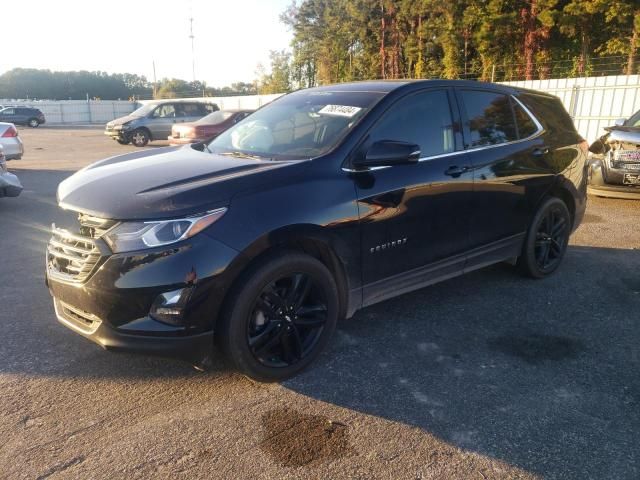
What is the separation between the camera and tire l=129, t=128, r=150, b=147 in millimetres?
19141

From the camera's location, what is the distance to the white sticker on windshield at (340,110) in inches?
140

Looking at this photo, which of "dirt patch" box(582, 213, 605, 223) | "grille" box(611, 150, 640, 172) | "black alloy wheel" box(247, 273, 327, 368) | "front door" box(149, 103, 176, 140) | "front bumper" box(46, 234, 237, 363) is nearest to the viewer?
"front bumper" box(46, 234, 237, 363)

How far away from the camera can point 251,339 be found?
2.91 metres

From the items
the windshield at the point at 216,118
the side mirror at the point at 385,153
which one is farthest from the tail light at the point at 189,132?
the side mirror at the point at 385,153

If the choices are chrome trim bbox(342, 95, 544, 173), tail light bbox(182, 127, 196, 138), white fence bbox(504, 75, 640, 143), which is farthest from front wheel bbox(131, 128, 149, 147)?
chrome trim bbox(342, 95, 544, 173)

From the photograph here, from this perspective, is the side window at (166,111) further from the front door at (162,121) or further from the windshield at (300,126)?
the windshield at (300,126)

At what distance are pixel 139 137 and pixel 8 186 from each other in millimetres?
12686

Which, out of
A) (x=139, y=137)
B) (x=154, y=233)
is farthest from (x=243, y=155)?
(x=139, y=137)

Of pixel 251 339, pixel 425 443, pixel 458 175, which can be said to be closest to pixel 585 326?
pixel 458 175

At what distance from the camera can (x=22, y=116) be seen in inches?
1391

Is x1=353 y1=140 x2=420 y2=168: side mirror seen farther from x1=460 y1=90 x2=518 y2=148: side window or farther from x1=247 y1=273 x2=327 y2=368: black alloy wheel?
x1=460 y1=90 x2=518 y2=148: side window

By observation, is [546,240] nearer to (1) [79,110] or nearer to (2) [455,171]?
(2) [455,171]

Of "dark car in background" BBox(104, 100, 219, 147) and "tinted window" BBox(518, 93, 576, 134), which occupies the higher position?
"tinted window" BBox(518, 93, 576, 134)

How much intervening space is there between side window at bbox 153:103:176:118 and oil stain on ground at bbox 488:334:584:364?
18292 millimetres
